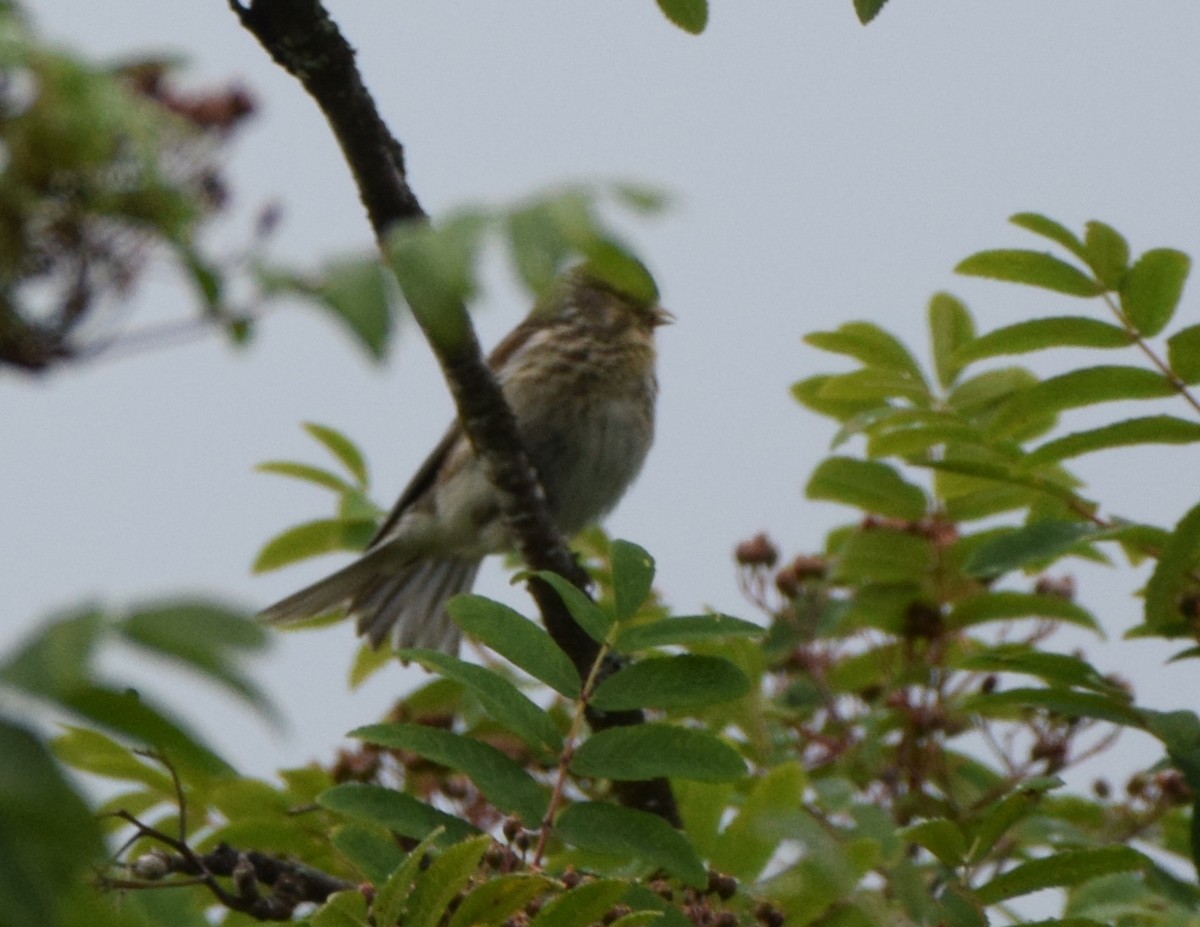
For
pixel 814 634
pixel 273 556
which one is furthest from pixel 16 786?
pixel 273 556

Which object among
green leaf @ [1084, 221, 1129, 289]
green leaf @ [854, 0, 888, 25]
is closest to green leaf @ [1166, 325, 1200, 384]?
green leaf @ [1084, 221, 1129, 289]

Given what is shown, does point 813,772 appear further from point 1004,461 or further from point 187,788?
point 187,788

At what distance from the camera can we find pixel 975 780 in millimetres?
3406

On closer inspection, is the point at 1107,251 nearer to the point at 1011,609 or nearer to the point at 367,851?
the point at 1011,609

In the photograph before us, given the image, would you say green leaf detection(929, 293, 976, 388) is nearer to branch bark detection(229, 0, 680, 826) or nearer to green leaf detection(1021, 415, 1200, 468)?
green leaf detection(1021, 415, 1200, 468)

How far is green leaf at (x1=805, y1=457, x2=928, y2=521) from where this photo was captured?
3.46 metres

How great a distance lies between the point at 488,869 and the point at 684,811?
488 mm

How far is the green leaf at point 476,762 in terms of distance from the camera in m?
2.22

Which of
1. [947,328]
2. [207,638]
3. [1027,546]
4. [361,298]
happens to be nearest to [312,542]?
[947,328]

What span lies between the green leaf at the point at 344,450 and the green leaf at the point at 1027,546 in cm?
159

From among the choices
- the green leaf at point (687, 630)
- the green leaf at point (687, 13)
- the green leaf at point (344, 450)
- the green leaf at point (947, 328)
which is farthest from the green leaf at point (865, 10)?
the green leaf at point (344, 450)

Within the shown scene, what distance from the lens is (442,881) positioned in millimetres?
1859

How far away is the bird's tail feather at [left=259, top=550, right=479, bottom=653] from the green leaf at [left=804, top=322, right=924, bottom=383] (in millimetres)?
2024

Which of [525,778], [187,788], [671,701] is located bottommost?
[187,788]
